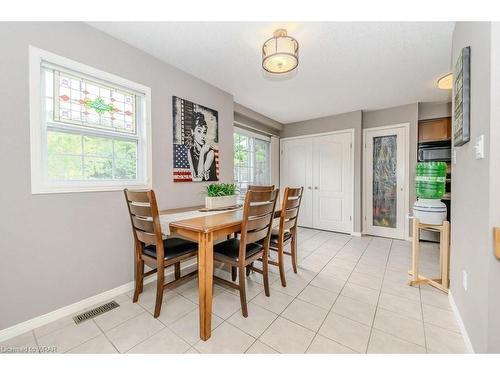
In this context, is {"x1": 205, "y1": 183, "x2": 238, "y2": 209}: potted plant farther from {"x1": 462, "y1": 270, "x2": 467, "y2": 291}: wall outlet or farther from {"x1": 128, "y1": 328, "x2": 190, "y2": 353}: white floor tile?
{"x1": 462, "y1": 270, "x2": 467, "y2": 291}: wall outlet

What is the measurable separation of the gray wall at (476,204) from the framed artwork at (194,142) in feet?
7.99

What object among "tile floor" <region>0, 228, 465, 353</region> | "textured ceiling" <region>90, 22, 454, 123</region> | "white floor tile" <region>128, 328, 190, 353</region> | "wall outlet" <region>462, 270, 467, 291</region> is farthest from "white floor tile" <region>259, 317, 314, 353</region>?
"textured ceiling" <region>90, 22, 454, 123</region>

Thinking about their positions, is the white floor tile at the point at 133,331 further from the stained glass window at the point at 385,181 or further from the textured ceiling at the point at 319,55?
the stained glass window at the point at 385,181

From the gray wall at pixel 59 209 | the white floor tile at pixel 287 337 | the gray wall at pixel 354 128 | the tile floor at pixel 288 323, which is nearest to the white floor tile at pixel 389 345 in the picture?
the tile floor at pixel 288 323

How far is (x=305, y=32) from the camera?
1.85m

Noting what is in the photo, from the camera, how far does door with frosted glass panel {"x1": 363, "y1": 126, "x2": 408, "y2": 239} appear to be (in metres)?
3.73

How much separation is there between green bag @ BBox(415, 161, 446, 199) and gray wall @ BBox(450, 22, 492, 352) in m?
0.49

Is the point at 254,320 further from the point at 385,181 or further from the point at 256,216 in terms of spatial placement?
the point at 385,181

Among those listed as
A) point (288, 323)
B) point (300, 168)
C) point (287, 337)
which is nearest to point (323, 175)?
point (300, 168)

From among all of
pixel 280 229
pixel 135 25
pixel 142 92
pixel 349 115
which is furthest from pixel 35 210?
pixel 349 115

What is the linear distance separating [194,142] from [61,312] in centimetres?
198
